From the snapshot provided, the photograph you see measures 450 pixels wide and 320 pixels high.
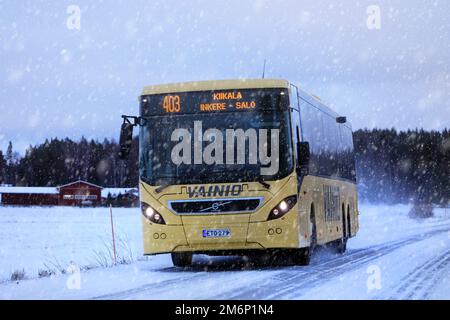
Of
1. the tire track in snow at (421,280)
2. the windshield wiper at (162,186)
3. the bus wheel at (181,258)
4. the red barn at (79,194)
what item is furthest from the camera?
the red barn at (79,194)

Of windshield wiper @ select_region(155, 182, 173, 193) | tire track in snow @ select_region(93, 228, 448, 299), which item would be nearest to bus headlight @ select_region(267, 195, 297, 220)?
tire track in snow @ select_region(93, 228, 448, 299)

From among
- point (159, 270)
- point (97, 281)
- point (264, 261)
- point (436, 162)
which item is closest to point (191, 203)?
point (159, 270)

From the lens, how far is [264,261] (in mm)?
18859

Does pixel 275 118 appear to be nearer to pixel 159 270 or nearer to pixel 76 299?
pixel 159 270

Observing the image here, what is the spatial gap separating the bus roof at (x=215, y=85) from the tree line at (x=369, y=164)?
117624 millimetres

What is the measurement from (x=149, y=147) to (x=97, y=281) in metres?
3.20

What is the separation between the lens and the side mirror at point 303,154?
15570 millimetres

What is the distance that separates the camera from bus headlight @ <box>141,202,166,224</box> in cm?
1557

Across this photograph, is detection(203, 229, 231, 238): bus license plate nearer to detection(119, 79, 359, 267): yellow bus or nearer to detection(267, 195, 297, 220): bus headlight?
detection(119, 79, 359, 267): yellow bus

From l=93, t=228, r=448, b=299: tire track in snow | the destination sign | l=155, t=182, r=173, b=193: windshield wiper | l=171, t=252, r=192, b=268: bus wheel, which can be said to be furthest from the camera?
l=171, t=252, r=192, b=268: bus wheel

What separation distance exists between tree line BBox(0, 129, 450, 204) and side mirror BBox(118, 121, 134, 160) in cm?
11865

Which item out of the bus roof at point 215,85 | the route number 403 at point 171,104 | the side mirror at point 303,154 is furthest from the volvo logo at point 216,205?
the bus roof at point 215,85

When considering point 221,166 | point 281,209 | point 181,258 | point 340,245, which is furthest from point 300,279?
point 340,245

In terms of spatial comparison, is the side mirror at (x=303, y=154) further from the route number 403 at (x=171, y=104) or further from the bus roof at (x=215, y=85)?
the route number 403 at (x=171, y=104)
